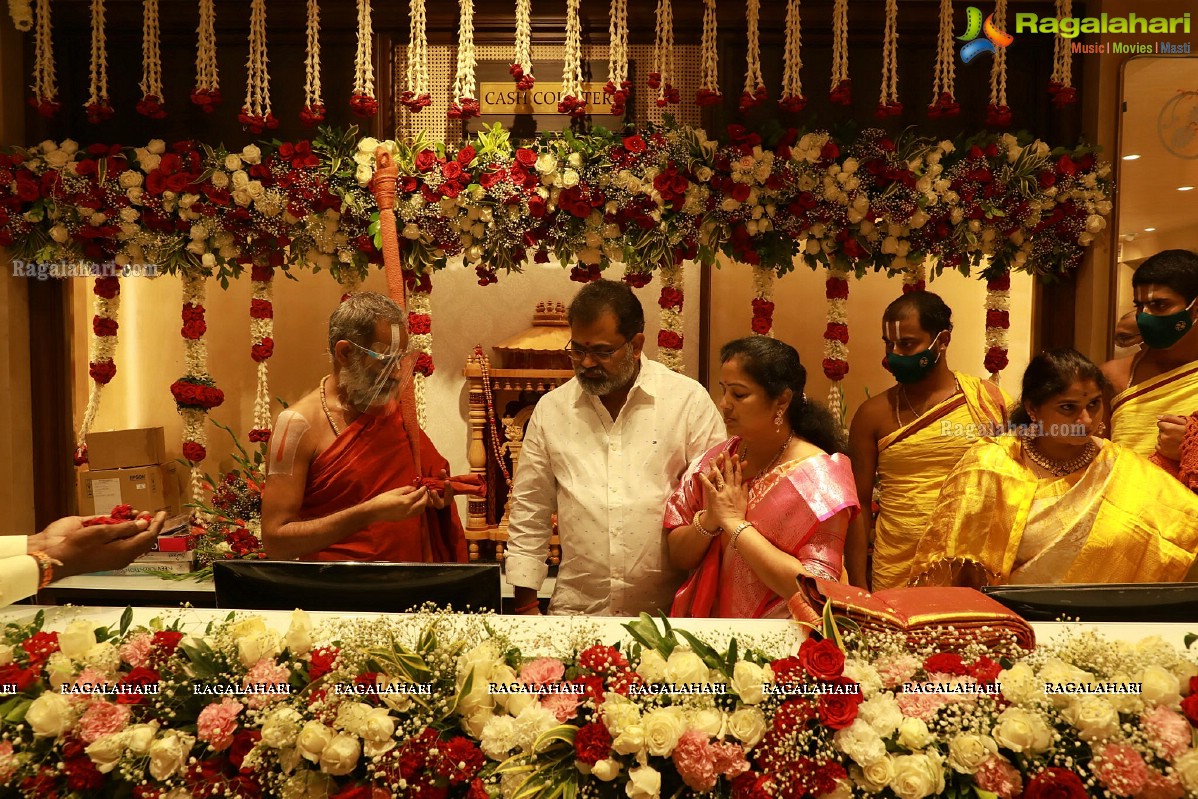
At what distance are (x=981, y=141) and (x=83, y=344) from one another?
425cm

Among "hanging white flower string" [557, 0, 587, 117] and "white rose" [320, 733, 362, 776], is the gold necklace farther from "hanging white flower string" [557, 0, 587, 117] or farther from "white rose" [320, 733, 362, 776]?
"hanging white flower string" [557, 0, 587, 117]

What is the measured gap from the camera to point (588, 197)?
3.77m

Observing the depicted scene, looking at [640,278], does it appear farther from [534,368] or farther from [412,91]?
[412,91]

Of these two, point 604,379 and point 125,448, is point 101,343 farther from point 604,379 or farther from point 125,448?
point 604,379

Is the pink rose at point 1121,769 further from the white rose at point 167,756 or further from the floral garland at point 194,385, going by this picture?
the floral garland at point 194,385

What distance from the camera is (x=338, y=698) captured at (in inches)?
58.7

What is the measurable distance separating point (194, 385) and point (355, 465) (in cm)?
184

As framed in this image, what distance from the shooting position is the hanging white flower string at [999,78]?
380 cm

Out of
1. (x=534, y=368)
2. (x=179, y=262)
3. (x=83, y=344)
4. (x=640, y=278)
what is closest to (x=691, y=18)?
(x=640, y=278)

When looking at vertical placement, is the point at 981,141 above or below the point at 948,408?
above

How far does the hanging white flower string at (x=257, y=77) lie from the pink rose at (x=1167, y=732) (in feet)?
12.0

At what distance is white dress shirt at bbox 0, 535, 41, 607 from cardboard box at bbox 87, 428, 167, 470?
2.48 metres

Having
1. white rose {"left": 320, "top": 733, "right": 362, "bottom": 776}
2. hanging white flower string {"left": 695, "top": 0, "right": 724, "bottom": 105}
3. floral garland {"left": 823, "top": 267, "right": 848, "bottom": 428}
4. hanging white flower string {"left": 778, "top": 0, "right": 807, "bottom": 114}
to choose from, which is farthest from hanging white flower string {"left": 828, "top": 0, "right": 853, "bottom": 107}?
white rose {"left": 320, "top": 733, "right": 362, "bottom": 776}

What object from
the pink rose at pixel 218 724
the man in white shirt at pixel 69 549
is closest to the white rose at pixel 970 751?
the pink rose at pixel 218 724
